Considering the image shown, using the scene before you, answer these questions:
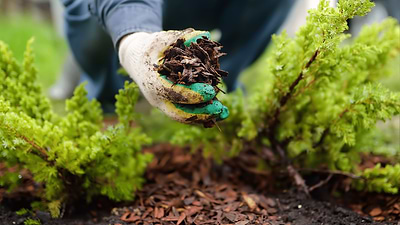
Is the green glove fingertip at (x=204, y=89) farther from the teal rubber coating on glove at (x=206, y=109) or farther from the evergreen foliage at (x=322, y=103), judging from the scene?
the evergreen foliage at (x=322, y=103)

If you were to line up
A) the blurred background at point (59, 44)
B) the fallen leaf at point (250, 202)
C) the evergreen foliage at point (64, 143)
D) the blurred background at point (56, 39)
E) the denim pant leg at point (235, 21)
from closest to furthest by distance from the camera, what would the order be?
the evergreen foliage at point (64, 143), the fallen leaf at point (250, 202), the denim pant leg at point (235, 21), the blurred background at point (59, 44), the blurred background at point (56, 39)

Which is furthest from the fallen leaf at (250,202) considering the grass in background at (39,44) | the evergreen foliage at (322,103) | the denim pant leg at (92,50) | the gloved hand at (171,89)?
the grass in background at (39,44)

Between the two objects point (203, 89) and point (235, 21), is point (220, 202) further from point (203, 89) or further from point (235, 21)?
point (235, 21)

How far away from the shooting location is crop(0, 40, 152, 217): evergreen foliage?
131cm

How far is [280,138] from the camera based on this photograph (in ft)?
5.53

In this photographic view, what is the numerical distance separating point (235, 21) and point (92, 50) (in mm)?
1109

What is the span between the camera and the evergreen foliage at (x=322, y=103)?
4.37 ft

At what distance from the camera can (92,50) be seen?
2.38m

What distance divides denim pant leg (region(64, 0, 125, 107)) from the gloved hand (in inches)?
→ 40.1

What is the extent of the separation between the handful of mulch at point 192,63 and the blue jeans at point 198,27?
1.18 meters

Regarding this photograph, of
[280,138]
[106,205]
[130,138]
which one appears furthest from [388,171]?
[106,205]

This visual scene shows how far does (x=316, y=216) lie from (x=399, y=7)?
1.81m

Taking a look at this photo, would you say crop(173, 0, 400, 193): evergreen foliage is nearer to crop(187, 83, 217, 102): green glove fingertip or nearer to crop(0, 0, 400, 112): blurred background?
crop(187, 83, 217, 102): green glove fingertip

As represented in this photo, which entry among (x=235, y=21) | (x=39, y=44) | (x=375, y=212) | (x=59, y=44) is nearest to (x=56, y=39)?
(x=59, y=44)
